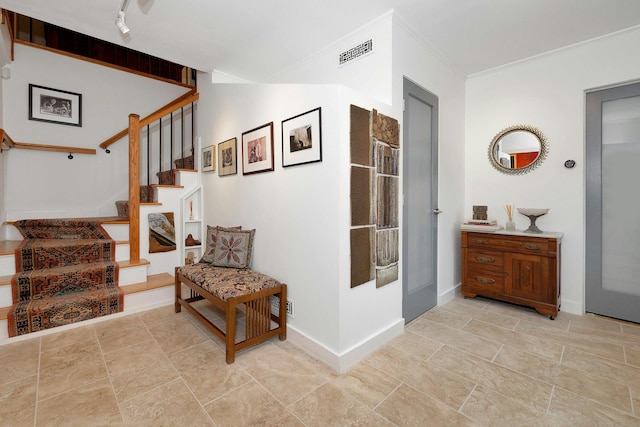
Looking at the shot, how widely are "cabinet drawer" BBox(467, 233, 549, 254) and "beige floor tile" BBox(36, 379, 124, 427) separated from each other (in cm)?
326

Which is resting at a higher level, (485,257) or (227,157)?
(227,157)

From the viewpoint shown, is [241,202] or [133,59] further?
[133,59]

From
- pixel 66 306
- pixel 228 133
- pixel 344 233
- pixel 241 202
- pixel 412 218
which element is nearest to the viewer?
pixel 344 233

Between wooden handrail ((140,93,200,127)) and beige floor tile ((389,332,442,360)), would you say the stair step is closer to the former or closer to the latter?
wooden handrail ((140,93,200,127))

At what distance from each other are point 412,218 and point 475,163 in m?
1.47

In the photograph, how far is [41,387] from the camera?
1726 mm

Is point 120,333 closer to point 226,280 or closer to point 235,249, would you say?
point 226,280

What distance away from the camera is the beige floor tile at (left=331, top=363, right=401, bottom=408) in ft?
5.44

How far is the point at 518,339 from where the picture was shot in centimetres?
232

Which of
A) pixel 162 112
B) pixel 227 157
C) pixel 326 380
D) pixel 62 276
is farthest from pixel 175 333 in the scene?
pixel 162 112

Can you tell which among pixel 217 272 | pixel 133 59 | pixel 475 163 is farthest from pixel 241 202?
pixel 133 59

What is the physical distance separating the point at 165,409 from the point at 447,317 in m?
2.39

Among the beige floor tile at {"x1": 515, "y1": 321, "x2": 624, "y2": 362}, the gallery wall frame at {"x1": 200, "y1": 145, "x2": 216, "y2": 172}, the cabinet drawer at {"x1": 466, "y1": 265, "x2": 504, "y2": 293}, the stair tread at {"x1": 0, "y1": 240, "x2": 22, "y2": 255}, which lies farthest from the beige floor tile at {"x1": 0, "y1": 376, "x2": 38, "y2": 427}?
the cabinet drawer at {"x1": 466, "y1": 265, "x2": 504, "y2": 293}

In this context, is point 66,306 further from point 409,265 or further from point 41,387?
point 409,265
